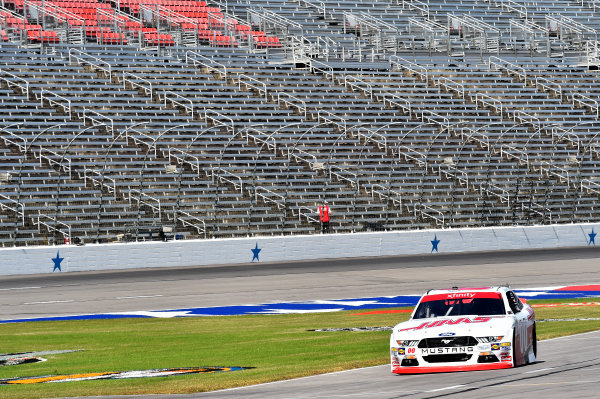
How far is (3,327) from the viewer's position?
2181cm

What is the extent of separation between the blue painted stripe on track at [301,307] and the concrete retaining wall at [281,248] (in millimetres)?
10909

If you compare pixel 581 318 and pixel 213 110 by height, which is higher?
pixel 213 110

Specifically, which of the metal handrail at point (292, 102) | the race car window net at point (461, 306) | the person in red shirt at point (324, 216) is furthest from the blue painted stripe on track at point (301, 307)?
the metal handrail at point (292, 102)

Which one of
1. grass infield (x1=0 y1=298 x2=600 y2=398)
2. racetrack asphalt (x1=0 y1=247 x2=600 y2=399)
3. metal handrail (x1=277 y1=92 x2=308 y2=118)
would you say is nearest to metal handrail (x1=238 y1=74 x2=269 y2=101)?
metal handrail (x1=277 y1=92 x2=308 y2=118)

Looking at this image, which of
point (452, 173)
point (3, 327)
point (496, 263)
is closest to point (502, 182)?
point (452, 173)

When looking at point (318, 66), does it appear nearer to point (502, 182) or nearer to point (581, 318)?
point (502, 182)

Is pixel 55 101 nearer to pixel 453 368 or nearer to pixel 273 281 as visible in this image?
pixel 273 281

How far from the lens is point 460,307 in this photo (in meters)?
14.6

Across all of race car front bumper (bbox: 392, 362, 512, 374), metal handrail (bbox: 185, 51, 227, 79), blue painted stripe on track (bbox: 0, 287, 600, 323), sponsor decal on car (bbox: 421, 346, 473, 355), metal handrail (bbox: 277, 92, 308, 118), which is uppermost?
metal handrail (bbox: 185, 51, 227, 79)

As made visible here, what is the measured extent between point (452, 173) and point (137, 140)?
11.3 metres

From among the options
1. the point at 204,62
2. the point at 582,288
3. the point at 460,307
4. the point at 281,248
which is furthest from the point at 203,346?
the point at 204,62

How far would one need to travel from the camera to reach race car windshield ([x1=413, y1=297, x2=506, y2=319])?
568 inches

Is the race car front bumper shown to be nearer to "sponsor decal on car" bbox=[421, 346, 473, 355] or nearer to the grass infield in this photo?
"sponsor decal on car" bbox=[421, 346, 473, 355]

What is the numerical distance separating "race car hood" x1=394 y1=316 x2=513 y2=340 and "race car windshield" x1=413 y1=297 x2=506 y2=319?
0.30 meters
